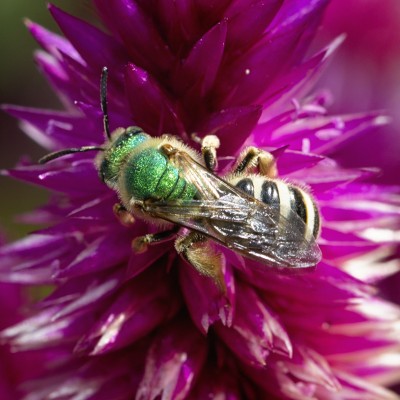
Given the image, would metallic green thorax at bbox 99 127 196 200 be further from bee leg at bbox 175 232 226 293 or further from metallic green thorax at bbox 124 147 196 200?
bee leg at bbox 175 232 226 293

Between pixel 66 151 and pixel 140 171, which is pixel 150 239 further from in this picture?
pixel 66 151

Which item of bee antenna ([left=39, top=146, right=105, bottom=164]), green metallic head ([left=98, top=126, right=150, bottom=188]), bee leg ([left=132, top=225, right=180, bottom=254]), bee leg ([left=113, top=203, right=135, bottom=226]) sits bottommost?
bee leg ([left=132, top=225, right=180, bottom=254])

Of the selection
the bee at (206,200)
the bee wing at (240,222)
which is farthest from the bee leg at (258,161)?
the bee wing at (240,222)

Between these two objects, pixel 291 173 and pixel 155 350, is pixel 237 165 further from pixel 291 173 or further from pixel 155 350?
pixel 155 350

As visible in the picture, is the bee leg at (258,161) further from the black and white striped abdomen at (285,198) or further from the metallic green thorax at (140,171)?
the metallic green thorax at (140,171)

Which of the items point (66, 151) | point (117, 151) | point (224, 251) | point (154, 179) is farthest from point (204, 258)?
point (66, 151)

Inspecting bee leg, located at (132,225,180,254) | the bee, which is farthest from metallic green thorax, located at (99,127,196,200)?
bee leg, located at (132,225,180,254)
